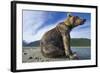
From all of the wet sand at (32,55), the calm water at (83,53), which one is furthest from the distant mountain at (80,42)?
the wet sand at (32,55)

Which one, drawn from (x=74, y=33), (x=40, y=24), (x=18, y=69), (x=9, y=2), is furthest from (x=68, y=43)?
(x=9, y=2)

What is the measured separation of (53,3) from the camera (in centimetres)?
154

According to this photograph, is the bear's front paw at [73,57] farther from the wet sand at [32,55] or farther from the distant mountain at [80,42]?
the wet sand at [32,55]

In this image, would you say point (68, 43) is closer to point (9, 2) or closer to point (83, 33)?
point (83, 33)

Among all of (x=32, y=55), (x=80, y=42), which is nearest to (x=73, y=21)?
(x=80, y=42)

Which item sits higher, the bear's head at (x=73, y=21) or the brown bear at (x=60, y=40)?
the bear's head at (x=73, y=21)

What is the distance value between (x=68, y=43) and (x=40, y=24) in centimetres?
26

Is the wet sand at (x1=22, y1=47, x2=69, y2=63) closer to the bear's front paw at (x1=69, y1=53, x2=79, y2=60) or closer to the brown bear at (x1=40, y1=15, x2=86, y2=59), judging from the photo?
the brown bear at (x1=40, y1=15, x2=86, y2=59)

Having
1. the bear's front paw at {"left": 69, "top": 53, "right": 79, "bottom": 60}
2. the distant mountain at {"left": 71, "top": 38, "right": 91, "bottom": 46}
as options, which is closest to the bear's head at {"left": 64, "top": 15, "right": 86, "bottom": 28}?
the distant mountain at {"left": 71, "top": 38, "right": 91, "bottom": 46}

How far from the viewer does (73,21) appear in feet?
5.32

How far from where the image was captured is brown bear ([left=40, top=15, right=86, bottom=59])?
Answer: 154 centimetres

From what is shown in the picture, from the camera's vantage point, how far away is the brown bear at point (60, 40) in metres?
1.54

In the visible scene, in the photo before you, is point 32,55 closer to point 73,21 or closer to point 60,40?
point 60,40

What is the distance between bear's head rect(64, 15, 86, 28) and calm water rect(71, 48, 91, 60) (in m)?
0.19
